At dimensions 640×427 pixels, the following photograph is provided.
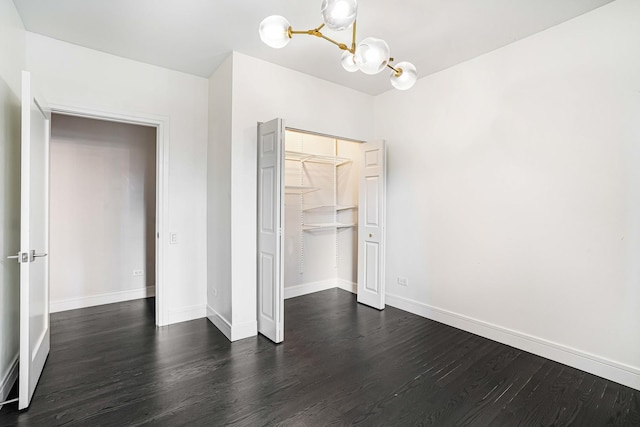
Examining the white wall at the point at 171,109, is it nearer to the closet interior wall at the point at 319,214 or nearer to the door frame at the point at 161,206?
the door frame at the point at 161,206

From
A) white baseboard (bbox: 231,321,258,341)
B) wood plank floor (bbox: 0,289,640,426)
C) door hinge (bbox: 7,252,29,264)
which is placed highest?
door hinge (bbox: 7,252,29,264)

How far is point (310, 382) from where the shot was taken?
2.34 meters

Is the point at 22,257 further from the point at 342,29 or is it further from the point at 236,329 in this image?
the point at 342,29

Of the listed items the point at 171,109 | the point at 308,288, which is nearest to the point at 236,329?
the point at 308,288

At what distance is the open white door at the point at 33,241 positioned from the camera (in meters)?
1.94

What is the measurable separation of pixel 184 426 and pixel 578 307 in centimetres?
306

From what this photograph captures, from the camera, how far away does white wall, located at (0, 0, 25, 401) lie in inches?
82.0

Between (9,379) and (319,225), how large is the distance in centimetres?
332

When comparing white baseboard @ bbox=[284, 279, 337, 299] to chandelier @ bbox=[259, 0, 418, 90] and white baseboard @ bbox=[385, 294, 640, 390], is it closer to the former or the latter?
white baseboard @ bbox=[385, 294, 640, 390]

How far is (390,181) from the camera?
4094 millimetres

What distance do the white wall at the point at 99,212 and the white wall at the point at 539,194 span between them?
364 centimetres

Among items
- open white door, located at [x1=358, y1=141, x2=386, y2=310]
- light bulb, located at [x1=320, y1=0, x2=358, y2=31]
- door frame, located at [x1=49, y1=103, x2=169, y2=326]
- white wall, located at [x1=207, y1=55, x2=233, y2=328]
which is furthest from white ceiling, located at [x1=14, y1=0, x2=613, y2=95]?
open white door, located at [x1=358, y1=141, x2=386, y2=310]

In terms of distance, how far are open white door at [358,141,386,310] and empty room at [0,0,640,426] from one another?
33 mm

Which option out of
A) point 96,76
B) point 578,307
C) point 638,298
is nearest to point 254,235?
point 96,76
